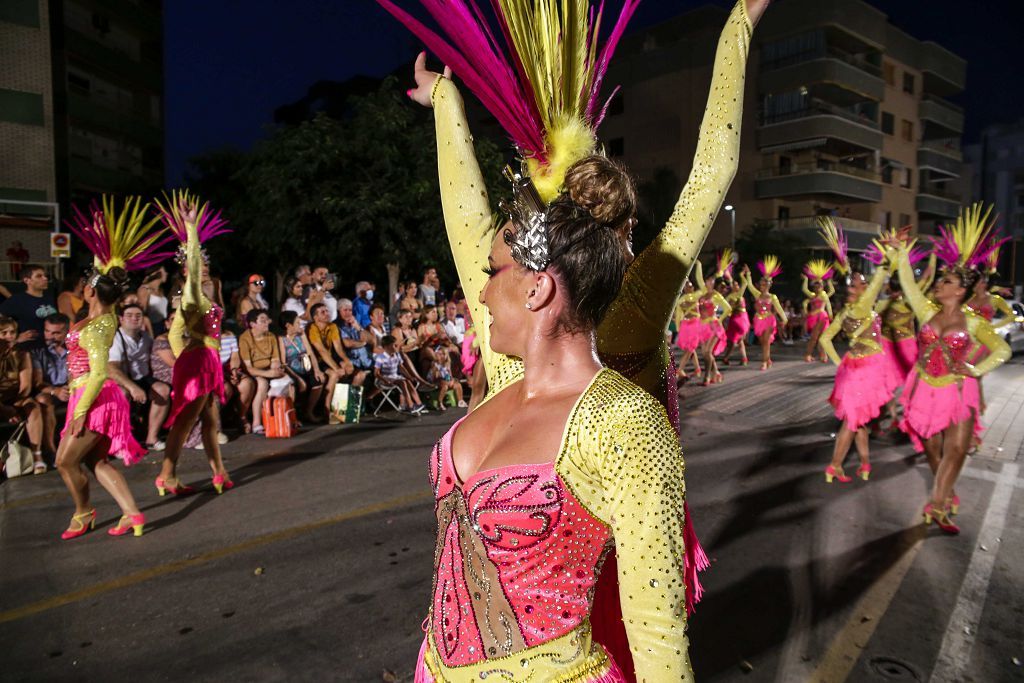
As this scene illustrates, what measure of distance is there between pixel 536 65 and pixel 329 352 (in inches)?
335

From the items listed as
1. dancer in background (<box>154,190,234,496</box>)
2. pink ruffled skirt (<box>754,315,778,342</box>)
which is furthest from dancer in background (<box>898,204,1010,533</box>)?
pink ruffled skirt (<box>754,315,778,342</box>)

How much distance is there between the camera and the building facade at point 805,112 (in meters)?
33.8

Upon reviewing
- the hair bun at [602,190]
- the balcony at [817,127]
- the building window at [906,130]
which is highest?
the building window at [906,130]

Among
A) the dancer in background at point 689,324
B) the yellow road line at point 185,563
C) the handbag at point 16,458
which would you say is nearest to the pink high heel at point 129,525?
the yellow road line at point 185,563

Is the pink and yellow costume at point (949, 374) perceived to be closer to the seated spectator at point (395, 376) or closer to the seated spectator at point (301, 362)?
the seated spectator at point (395, 376)

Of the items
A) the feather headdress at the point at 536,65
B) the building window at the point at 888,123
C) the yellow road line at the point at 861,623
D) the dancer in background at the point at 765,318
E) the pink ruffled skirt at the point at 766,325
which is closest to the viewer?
the feather headdress at the point at 536,65

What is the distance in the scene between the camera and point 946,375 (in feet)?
18.0

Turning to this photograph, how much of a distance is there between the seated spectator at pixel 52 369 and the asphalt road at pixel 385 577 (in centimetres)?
98

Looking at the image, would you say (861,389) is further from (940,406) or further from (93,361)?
(93,361)

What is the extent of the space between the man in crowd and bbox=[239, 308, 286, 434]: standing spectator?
1.06 m

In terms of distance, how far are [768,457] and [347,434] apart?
5.21 meters

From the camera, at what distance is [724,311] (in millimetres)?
13492

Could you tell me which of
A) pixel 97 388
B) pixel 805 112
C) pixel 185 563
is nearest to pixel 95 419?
pixel 97 388

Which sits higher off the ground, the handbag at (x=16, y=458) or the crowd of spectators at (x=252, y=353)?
the crowd of spectators at (x=252, y=353)
